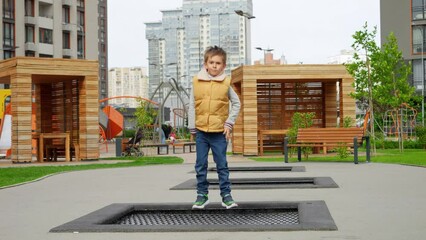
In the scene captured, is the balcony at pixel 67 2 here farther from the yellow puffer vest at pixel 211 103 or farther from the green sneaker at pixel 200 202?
the green sneaker at pixel 200 202

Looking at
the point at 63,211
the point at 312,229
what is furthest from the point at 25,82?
the point at 312,229

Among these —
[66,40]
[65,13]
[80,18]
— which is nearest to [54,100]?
[66,40]

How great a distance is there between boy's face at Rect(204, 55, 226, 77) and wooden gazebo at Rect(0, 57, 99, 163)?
16.5 metres

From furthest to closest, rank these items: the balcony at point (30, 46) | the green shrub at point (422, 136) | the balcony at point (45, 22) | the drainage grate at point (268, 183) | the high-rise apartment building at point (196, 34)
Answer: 1. the high-rise apartment building at point (196, 34)
2. the balcony at point (45, 22)
3. the balcony at point (30, 46)
4. the green shrub at point (422, 136)
5. the drainage grate at point (268, 183)

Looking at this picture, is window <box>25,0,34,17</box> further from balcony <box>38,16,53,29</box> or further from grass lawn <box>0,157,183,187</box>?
grass lawn <box>0,157,183,187</box>

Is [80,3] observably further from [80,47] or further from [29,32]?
[29,32]

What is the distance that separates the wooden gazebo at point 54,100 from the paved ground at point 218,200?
9.21 meters

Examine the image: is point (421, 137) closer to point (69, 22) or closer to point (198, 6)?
point (69, 22)

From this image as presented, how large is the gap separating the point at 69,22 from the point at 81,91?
4722 cm

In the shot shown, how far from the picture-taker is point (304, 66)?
24.9 meters

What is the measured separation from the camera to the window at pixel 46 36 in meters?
65.8

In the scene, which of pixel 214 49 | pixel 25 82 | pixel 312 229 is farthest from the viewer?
pixel 25 82

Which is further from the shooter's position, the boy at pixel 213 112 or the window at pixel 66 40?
the window at pixel 66 40

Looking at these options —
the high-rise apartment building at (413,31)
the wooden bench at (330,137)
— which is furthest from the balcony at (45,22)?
the wooden bench at (330,137)
